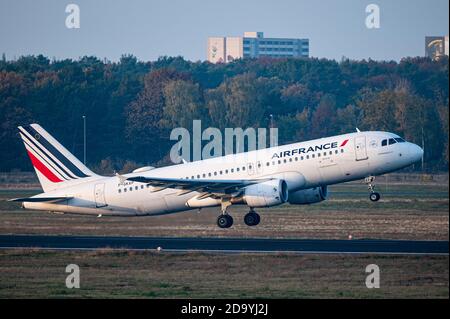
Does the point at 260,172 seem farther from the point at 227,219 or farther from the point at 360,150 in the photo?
the point at 360,150

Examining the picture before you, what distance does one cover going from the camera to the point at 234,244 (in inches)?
1635

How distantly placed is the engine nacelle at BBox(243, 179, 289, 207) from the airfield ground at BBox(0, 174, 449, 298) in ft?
4.81

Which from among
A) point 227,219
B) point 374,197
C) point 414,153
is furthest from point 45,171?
point 414,153

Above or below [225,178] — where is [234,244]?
below

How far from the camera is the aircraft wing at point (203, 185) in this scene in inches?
1827

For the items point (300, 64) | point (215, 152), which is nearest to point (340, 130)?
point (215, 152)

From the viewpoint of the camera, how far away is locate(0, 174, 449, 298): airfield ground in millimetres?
29984

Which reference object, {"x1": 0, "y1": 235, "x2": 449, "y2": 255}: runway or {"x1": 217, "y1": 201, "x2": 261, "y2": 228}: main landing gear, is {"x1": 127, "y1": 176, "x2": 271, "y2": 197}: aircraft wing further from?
{"x1": 0, "y1": 235, "x2": 449, "y2": 255}: runway

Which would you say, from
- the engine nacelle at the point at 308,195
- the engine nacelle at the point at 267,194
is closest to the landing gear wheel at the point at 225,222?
the engine nacelle at the point at 267,194

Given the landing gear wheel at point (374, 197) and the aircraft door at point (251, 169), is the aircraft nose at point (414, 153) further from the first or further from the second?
the aircraft door at point (251, 169)

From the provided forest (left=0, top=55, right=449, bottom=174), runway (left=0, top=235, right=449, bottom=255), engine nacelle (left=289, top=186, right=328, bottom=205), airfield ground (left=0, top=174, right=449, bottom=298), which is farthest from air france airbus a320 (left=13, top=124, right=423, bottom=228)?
forest (left=0, top=55, right=449, bottom=174)

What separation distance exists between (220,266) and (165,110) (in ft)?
240

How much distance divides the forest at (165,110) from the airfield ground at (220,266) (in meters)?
38.0
